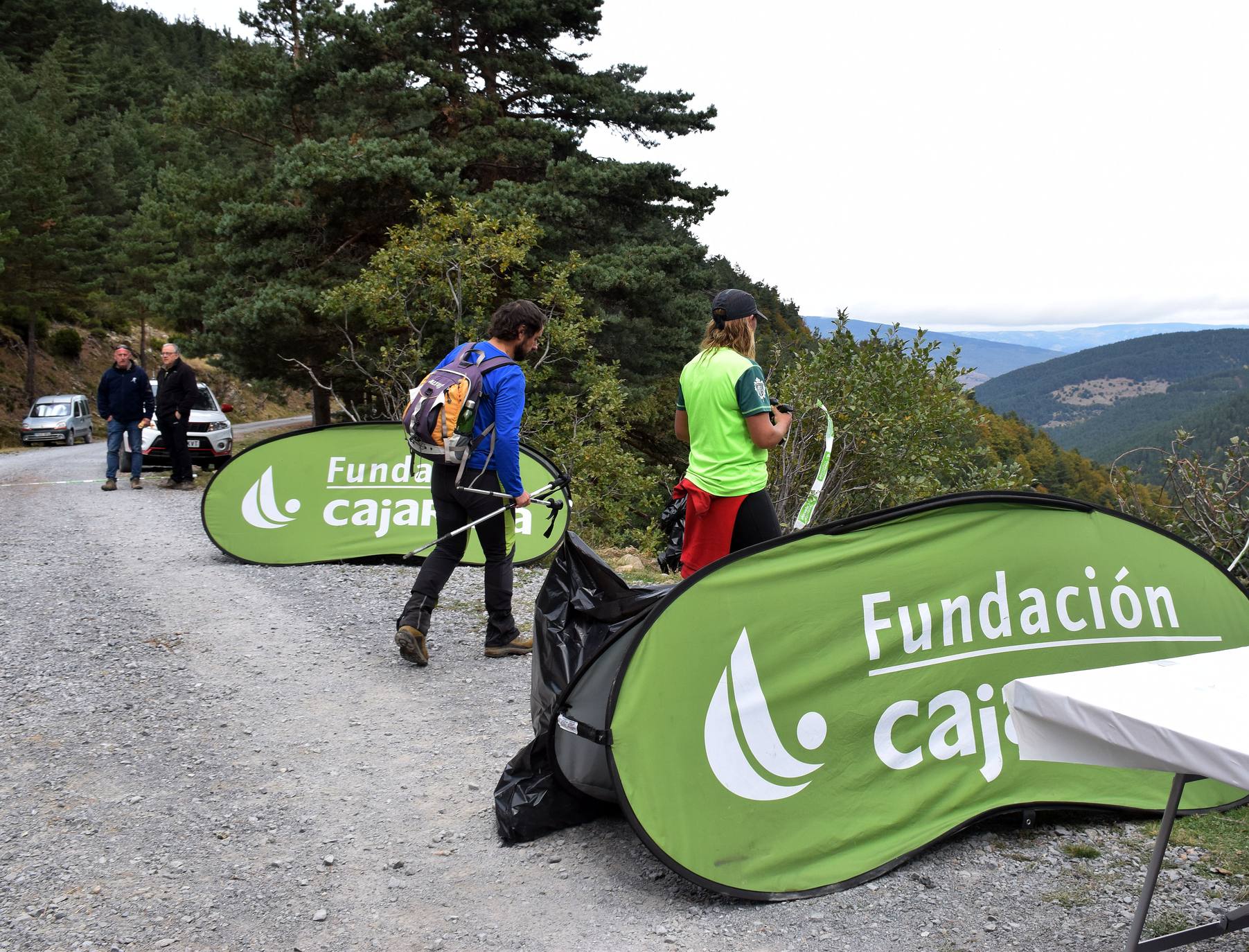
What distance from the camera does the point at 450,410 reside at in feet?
17.4

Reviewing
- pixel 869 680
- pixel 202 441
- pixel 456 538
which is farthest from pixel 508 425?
pixel 202 441

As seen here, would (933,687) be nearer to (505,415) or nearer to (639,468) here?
(505,415)

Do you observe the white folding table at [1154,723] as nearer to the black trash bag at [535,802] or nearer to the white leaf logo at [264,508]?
the black trash bag at [535,802]

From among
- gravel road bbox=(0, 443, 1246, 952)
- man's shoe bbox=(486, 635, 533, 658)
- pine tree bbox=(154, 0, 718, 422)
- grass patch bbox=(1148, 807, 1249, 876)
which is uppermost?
pine tree bbox=(154, 0, 718, 422)

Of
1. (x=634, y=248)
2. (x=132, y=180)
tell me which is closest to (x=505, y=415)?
(x=634, y=248)

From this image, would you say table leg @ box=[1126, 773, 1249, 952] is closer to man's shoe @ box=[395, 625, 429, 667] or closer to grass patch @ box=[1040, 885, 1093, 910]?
grass patch @ box=[1040, 885, 1093, 910]

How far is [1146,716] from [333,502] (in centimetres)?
753

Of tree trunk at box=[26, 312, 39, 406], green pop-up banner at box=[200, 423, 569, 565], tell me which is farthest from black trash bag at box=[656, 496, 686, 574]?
tree trunk at box=[26, 312, 39, 406]

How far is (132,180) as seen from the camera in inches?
2352

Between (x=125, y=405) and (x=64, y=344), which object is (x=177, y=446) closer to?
(x=125, y=405)

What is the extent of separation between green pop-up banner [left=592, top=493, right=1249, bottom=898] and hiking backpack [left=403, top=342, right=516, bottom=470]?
227 centimetres

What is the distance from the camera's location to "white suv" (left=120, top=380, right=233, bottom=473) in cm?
1708

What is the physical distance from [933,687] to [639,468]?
37.5 ft

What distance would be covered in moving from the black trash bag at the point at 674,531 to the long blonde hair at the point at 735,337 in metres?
0.73
